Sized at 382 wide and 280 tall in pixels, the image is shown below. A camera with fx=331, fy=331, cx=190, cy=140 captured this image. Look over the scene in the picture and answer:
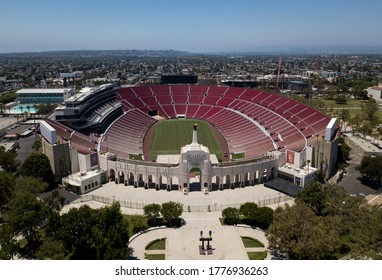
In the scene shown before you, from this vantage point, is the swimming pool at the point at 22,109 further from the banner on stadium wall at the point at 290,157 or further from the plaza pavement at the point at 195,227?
the banner on stadium wall at the point at 290,157

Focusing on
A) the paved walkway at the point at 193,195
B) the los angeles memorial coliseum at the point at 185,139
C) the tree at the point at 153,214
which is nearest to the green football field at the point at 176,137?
the los angeles memorial coliseum at the point at 185,139

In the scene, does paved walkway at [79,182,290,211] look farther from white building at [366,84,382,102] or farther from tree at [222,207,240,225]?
white building at [366,84,382,102]

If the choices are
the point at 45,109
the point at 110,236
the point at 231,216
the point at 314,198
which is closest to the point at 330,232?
the point at 314,198

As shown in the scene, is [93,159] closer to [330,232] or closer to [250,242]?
[250,242]

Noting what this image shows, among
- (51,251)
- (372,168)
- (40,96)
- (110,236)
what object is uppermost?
(40,96)

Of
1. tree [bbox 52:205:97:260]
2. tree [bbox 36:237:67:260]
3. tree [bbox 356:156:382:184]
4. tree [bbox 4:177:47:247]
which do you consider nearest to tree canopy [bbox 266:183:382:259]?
tree [bbox 356:156:382:184]

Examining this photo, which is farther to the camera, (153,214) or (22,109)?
(22,109)

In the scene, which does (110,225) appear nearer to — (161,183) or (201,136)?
(161,183)

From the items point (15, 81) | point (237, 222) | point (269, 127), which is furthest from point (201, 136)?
point (15, 81)
